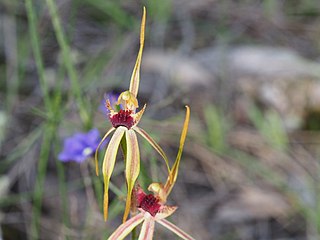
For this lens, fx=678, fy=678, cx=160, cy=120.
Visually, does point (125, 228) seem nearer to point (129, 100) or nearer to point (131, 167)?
point (131, 167)

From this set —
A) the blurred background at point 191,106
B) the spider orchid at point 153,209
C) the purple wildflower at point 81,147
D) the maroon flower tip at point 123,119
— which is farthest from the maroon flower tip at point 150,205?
the blurred background at point 191,106

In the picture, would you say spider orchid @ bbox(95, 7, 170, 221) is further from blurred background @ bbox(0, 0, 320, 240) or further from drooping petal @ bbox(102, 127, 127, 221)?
blurred background @ bbox(0, 0, 320, 240)

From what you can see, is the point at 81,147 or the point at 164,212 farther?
the point at 81,147

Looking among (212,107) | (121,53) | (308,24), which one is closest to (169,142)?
(212,107)

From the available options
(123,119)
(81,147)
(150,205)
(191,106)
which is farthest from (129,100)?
(191,106)

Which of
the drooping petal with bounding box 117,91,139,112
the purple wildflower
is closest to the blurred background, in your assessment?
the purple wildflower

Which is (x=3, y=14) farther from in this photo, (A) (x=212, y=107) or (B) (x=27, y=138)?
(A) (x=212, y=107)
